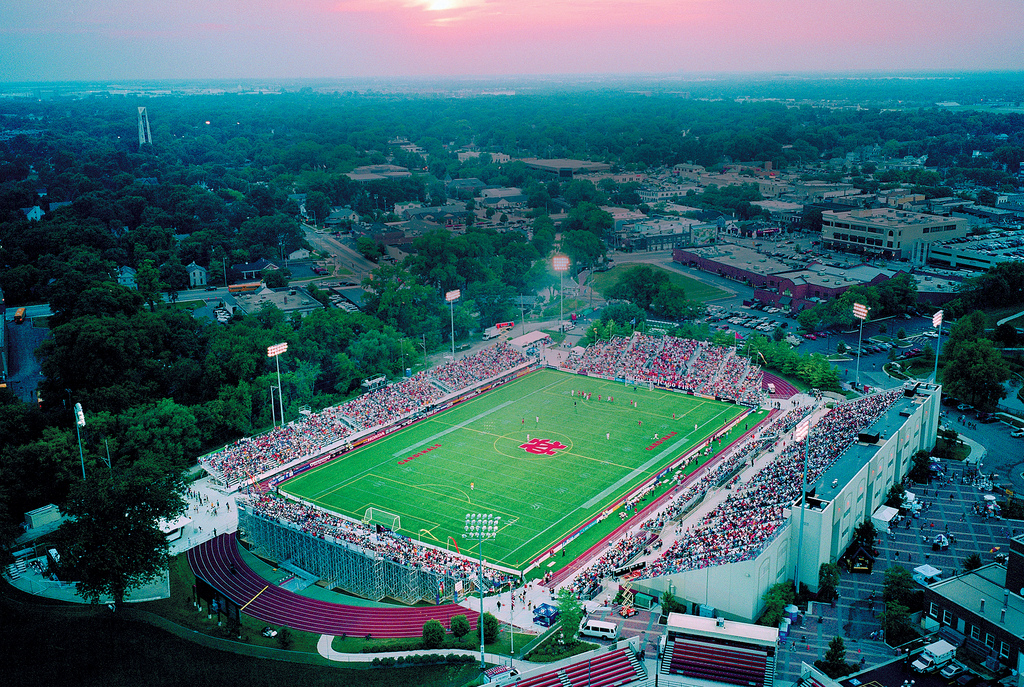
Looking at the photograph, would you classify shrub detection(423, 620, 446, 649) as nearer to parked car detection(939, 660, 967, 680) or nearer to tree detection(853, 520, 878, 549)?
parked car detection(939, 660, 967, 680)

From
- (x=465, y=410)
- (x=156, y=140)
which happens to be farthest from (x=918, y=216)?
(x=156, y=140)

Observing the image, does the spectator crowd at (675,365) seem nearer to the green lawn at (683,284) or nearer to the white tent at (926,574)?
the green lawn at (683,284)

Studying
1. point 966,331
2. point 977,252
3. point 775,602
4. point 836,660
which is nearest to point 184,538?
point 775,602

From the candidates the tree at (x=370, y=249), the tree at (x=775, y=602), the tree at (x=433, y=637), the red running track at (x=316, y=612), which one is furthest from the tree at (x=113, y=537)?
the tree at (x=370, y=249)

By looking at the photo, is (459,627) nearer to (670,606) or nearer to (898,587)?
(670,606)

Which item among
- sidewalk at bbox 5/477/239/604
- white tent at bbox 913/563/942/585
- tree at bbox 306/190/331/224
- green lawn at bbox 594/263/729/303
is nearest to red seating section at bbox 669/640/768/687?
white tent at bbox 913/563/942/585
